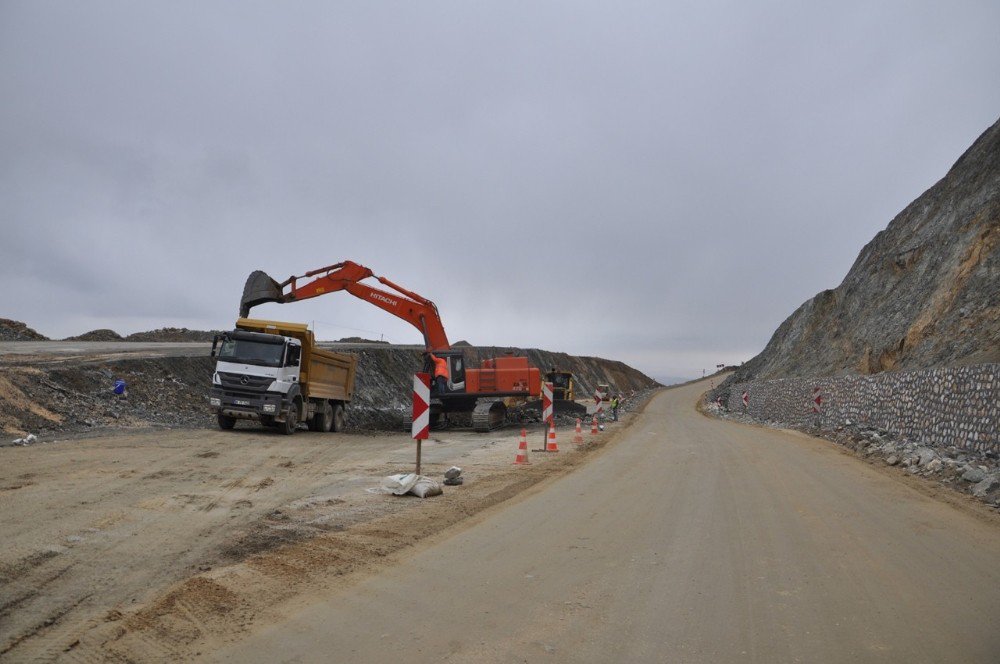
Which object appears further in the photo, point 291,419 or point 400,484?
point 291,419

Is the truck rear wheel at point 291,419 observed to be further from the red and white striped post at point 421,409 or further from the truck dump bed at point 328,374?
the red and white striped post at point 421,409

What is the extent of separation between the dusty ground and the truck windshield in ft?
15.1

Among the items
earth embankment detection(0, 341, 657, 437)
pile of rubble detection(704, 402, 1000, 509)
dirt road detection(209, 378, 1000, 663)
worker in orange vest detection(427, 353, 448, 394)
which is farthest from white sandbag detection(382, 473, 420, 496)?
worker in orange vest detection(427, 353, 448, 394)

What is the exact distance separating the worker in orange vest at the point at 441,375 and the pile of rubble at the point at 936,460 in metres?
13.6

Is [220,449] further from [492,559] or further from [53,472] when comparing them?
[492,559]

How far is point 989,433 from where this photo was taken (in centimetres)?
1252

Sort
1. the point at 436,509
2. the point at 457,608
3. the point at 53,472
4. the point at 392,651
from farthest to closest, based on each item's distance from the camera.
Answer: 1. the point at 53,472
2. the point at 436,509
3. the point at 457,608
4. the point at 392,651

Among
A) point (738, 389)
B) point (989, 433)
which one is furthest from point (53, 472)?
point (738, 389)

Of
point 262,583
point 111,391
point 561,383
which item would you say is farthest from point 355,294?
point 262,583

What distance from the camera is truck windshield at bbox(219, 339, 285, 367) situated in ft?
63.8

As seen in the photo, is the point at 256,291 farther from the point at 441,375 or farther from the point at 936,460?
the point at 936,460

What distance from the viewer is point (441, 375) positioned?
25453 millimetres

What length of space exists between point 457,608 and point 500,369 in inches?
849

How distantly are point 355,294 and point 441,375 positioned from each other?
4.60 metres
